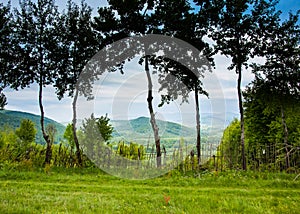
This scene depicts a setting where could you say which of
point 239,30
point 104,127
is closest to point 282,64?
point 239,30

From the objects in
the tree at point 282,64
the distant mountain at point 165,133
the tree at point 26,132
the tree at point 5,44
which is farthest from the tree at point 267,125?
the tree at point 26,132

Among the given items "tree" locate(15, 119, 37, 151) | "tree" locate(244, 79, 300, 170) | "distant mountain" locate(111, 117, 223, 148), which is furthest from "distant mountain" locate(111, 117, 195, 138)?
"tree" locate(15, 119, 37, 151)

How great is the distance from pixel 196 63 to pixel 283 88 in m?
6.21

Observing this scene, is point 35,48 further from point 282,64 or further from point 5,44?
point 282,64

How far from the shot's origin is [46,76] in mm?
20344

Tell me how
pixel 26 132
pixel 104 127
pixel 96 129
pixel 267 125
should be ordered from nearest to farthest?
pixel 96 129 → pixel 104 127 → pixel 267 125 → pixel 26 132

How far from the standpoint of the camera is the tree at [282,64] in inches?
703

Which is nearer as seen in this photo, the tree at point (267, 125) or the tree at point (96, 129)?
the tree at point (267, 125)

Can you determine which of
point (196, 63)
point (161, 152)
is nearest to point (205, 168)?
point (161, 152)

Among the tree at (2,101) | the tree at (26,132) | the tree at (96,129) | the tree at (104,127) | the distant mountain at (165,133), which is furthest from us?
the tree at (26,132)

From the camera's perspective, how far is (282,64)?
18.7 metres

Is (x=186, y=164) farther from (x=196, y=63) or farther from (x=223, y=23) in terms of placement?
(x=223, y=23)

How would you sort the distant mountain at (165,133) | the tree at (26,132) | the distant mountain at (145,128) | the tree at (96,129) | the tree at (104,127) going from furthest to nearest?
the tree at (26,132) < the tree at (104,127) < the tree at (96,129) < the distant mountain at (165,133) < the distant mountain at (145,128)

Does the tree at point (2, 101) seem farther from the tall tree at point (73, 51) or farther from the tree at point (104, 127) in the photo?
the tree at point (104, 127)
